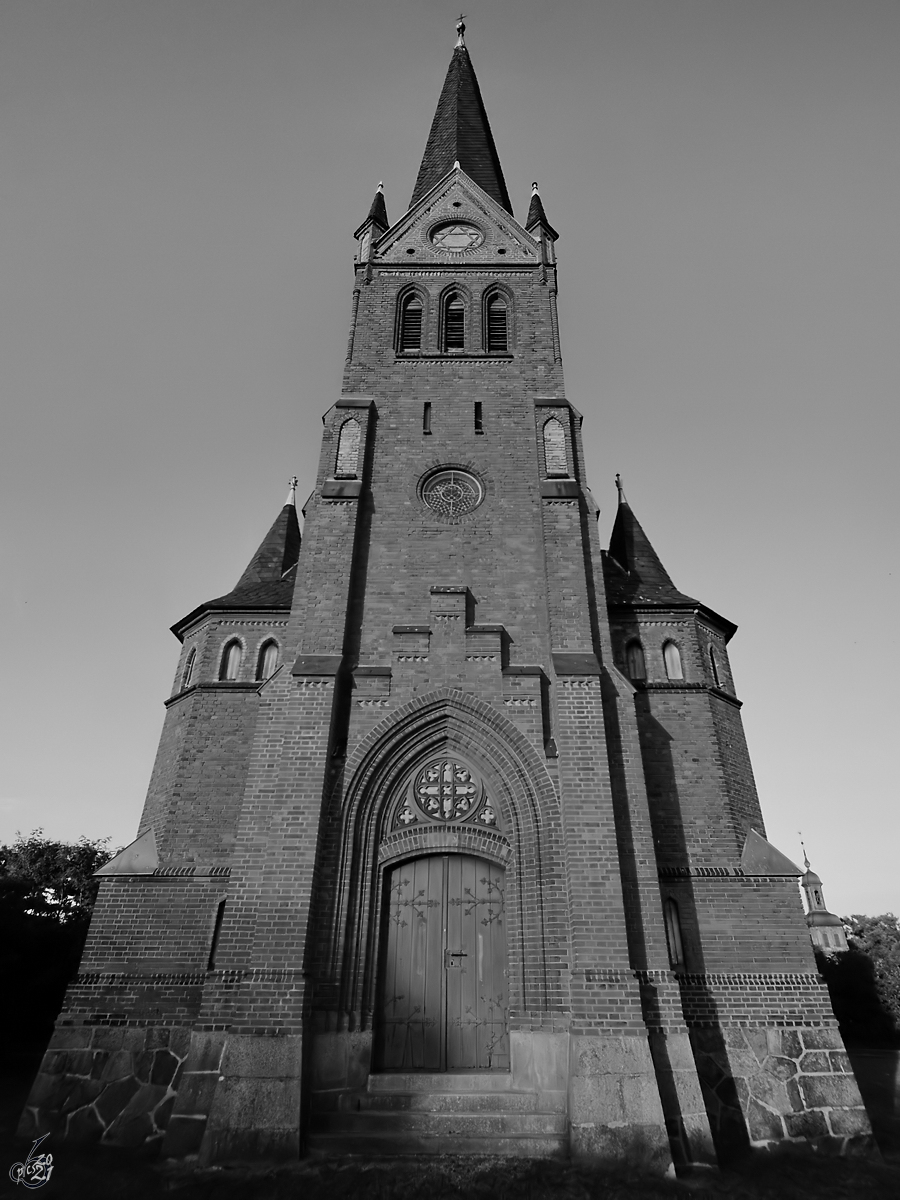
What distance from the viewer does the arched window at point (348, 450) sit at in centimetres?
1398

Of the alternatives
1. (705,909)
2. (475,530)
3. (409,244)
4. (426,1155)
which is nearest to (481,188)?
(409,244)

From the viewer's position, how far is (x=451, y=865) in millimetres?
10883

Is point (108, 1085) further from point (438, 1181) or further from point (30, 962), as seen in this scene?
point (30, 962)

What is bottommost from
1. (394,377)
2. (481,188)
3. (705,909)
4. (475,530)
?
(705,909)

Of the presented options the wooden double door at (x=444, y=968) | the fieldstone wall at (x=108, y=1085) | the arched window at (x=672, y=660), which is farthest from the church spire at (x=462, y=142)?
the fieldstone wall at (x=108, y=1085)

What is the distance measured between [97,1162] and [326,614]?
7.57 metres

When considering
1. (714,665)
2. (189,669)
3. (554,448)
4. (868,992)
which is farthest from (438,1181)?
(868,992)

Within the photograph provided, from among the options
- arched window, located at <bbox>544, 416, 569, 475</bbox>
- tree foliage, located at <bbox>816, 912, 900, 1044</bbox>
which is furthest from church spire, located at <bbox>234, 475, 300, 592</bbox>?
tree foliage, located at <bbox>816, 912, 900, 1044</bbox>

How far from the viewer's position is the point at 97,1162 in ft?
27.5

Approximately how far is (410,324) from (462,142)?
946 cm

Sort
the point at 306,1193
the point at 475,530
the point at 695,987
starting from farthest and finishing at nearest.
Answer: the point at 475,530, the point at 695,987, the point at 306,1193

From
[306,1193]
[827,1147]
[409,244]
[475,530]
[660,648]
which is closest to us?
[306,1193]

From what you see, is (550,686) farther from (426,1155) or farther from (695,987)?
(426,1155)

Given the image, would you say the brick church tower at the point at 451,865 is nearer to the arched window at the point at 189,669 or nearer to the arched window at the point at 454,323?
the arched window at the point at 189,669
